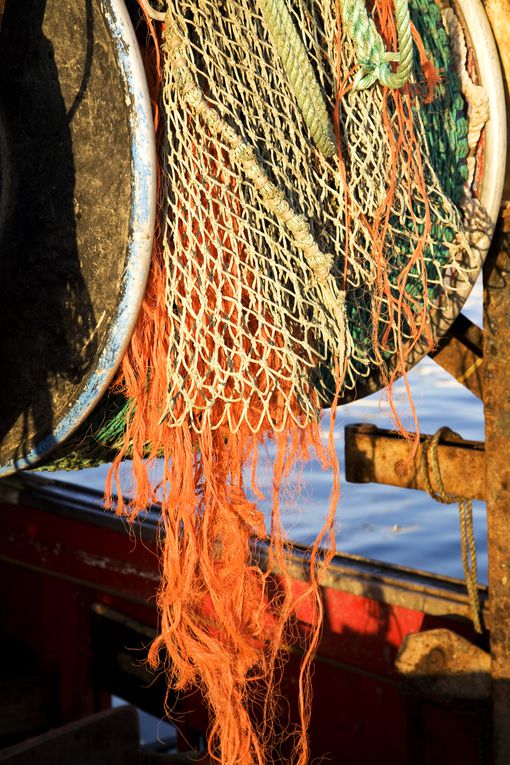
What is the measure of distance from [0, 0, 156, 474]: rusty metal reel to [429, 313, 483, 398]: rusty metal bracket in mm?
1215

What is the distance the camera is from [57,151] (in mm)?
1940

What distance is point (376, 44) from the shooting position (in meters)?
1.90

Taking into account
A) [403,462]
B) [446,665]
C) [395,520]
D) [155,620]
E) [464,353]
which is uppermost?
[464,353]

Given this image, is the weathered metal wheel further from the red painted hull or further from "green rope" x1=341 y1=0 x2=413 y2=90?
the red painted hull

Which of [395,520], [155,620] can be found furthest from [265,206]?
[395,520]

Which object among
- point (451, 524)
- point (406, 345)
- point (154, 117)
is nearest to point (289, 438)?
point (406, 345)

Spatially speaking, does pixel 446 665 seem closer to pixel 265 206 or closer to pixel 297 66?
pixel 265 206

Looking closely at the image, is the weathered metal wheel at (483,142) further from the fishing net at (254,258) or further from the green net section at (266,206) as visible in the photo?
the green net section at (266,206)

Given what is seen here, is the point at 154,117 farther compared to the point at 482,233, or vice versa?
the point at 482,233

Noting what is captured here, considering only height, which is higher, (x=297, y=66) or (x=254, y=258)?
(x=297, y=66)

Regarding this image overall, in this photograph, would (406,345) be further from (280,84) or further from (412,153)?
(280,84)

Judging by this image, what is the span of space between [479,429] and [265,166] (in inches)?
276

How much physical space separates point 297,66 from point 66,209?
0.52m

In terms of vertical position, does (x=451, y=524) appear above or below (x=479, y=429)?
below
